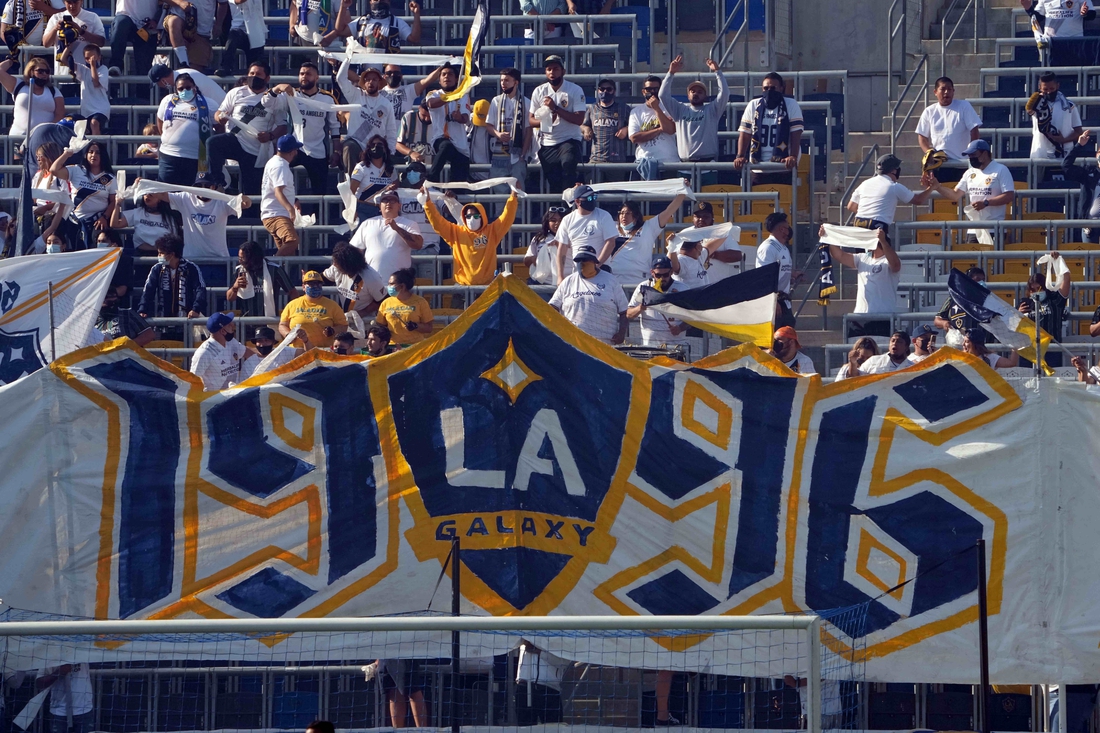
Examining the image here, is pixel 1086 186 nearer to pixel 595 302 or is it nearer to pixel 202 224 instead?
pixel 595 302

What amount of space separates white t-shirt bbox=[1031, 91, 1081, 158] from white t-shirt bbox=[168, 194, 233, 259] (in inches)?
309

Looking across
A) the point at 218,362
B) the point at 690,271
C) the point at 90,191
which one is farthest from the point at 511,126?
the point at 218,362

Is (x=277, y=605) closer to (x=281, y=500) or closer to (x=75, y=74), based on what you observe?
(x=281, y=500)

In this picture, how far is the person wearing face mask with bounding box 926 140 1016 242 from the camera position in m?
16.0

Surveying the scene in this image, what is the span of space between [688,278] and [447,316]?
7.12 ft

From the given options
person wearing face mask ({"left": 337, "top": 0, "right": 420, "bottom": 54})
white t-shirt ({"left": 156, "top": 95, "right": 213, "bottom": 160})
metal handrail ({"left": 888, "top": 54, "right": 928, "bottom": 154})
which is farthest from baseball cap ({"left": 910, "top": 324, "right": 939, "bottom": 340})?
person wearing face mask ({"left": 337, "top": 0, "right": 420, "bottom": 54})

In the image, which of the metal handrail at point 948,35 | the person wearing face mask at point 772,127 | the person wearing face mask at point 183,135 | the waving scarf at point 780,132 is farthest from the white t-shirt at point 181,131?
the metal handrail at point 948,35

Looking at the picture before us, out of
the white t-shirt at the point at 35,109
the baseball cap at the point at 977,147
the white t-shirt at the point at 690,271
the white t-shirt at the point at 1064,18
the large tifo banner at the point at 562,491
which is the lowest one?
the large tifo banner at the point at 562,491

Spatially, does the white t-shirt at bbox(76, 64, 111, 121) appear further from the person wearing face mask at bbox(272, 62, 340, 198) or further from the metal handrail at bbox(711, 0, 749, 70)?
the metal handrail at bbox(711, 0, 749, 70)

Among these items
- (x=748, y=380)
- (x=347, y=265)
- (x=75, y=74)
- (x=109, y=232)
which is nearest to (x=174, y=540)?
(x=748, y=380)

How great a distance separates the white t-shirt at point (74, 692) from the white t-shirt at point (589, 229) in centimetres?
660

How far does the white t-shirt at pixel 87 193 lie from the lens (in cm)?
1593

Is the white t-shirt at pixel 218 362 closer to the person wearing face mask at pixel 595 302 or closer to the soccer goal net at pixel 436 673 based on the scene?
the person wearing face mask at pixel 595 302

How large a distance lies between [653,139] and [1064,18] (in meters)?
5.09
